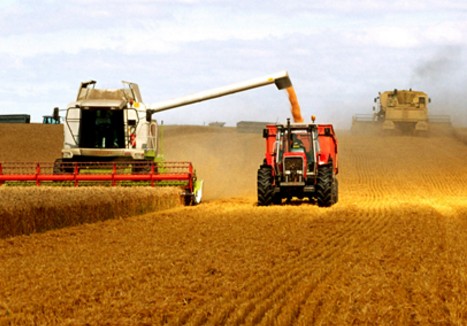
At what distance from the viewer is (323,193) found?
63.6ft

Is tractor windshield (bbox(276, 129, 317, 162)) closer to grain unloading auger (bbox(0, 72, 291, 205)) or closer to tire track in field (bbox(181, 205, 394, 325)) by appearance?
grain unloading auger (bbox(0, 72, 291, 205))

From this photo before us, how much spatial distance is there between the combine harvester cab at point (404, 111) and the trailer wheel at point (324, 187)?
28150mm

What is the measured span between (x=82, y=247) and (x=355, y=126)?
40441 mm

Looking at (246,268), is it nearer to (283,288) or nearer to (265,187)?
(283,288)

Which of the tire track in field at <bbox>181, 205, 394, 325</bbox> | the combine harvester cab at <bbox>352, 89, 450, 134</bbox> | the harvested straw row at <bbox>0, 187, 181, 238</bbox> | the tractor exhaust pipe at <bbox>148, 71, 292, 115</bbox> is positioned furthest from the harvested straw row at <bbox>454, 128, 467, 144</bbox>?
the tire track in field at <bbox>181, 205, 394, 325</bbox>

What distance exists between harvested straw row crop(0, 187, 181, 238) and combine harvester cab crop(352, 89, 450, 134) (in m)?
29.5

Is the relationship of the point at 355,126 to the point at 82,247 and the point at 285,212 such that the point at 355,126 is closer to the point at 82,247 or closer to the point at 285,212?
the point at 285,212

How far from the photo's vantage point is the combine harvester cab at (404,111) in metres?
47.0

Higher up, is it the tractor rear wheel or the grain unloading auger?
the grain unloading auger

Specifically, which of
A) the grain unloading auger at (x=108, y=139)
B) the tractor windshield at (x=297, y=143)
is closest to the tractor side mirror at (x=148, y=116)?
the grain unloading auger at (x=108, y=139)

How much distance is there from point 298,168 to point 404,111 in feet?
94.6

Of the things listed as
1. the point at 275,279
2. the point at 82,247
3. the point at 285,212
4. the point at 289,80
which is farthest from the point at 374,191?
the point at 275,279

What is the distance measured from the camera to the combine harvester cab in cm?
4697

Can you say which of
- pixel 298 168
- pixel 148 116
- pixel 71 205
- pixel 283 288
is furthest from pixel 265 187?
pixel 283 288
